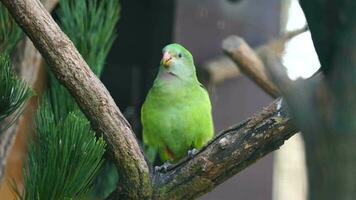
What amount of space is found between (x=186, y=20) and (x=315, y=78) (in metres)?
1.61

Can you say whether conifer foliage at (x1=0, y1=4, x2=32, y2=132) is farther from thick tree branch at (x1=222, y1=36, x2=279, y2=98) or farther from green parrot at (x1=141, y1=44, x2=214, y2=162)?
thick tree branch at (x1=222, y1=36, x2=279, y2=98)

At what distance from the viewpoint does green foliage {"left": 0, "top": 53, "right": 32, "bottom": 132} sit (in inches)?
41.6

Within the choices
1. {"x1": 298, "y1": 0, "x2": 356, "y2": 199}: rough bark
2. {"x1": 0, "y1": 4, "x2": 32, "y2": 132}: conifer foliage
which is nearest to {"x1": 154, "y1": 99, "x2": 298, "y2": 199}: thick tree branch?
{"x1": 0, "y1": 4, "x2": 32, "y2": 132}: conifer foliage

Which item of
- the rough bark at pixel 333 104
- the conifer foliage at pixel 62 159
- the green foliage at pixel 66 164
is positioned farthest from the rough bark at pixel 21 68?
the rough bark at pixel 333 104

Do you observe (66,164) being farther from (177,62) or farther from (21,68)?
(177,62)

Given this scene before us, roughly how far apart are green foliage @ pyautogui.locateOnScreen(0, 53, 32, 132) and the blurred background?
1.02 m

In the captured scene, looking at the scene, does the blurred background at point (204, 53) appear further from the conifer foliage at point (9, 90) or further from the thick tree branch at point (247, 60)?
the conifer foliage at point (9, 90)

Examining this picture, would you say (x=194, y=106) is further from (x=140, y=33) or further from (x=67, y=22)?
(x=140, y=33)

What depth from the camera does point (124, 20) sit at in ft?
7.48

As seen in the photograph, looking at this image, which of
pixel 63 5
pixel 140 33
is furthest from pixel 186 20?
pixel 63 5

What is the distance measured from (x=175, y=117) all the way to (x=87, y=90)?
555 mm

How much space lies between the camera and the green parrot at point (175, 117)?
1.58m

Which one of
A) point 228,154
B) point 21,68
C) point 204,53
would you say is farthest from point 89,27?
point 204,53

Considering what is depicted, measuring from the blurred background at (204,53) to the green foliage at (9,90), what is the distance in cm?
102
